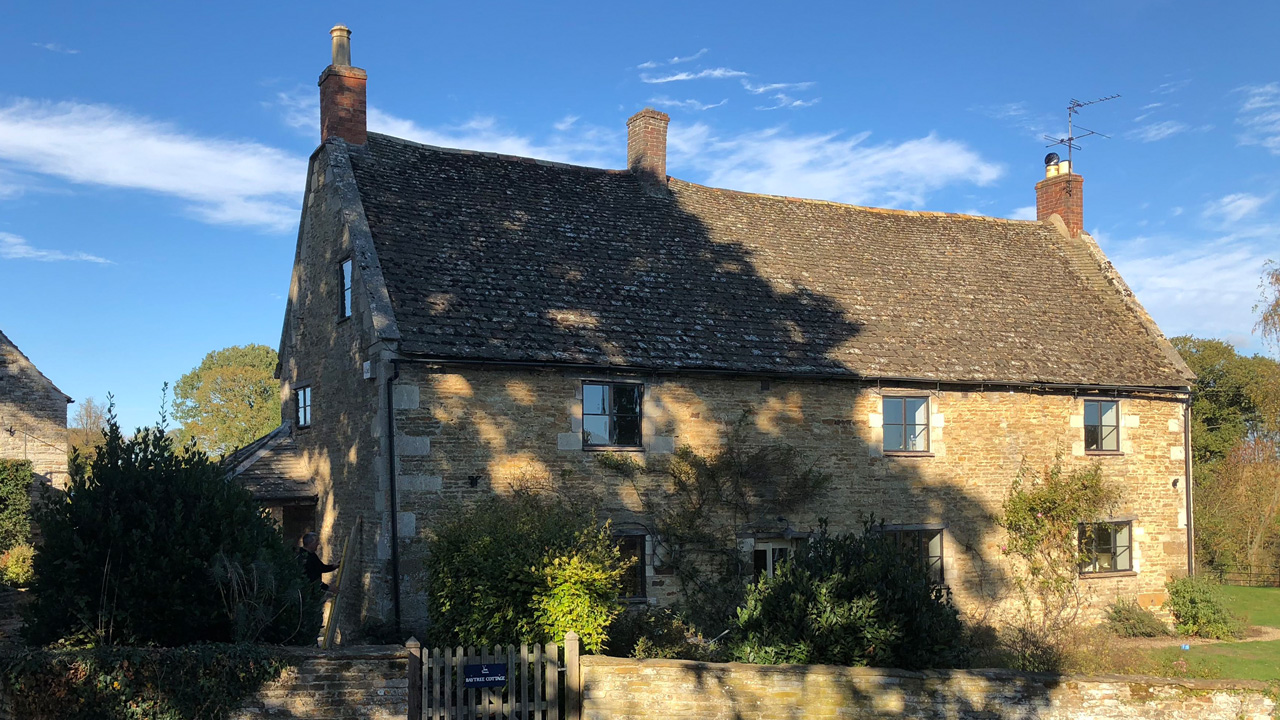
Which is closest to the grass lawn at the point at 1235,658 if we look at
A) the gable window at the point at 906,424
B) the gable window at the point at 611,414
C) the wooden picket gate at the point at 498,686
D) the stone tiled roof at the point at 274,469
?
the gable window at the point at 906,424

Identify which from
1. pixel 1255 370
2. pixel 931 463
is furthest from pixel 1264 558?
pixel 931 463

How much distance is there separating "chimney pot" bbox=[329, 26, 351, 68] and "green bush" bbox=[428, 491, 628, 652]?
34.7 ft

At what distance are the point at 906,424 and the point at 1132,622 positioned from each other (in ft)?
20.9

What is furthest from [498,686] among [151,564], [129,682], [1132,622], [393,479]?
[1132,622]

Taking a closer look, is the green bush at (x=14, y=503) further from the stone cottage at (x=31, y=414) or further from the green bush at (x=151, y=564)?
the green bush at (x=151, y=564)

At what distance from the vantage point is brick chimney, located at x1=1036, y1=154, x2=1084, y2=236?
2675 cm

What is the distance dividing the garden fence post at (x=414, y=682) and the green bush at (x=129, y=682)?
1391 millimetres

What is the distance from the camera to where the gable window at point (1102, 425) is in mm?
21625

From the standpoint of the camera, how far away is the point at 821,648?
37.1ft

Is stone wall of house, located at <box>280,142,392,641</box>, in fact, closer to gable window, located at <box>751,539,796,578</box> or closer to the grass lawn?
gable window, located at <box>751,539,796,578</box>

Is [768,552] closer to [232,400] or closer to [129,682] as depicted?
[129,682]

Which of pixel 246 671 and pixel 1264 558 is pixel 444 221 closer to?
pixel 246 671

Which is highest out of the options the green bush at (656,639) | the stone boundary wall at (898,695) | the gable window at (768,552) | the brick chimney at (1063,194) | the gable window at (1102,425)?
the brick chimney at (1063,194)

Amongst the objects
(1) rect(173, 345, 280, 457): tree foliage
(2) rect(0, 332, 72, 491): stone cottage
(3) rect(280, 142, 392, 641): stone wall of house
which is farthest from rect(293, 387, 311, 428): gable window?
(1) rect(173, 345, 280, 457): tree foliage
